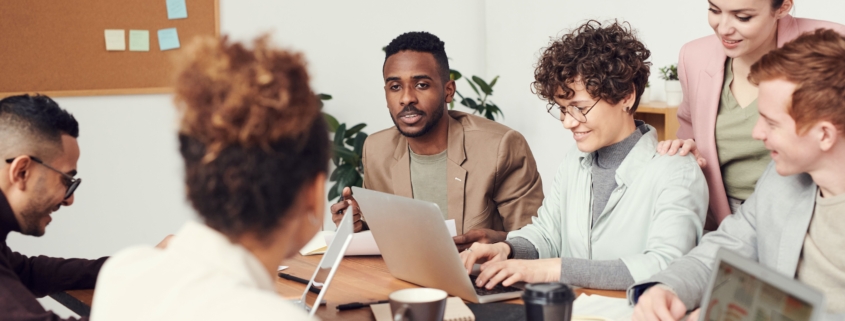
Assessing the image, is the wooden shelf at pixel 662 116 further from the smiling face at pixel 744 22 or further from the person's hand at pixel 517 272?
the person's hand at pixel 517 272

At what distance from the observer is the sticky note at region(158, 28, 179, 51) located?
3.84 meters

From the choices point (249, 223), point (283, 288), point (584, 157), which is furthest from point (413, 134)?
point (249, 223)

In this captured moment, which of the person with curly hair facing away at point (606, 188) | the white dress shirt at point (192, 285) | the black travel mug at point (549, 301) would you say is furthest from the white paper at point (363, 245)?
the white dress shirt at point (192, 285)

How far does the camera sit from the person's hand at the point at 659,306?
139 cm

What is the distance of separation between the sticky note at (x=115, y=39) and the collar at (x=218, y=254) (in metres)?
3.18

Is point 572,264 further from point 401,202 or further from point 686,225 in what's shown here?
point 401,202

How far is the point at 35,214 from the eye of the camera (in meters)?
1.70

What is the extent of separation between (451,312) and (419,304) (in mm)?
240

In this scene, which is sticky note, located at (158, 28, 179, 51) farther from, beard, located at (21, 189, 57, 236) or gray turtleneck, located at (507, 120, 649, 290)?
gray turtleneck, located at (507, 120, 649, 290)

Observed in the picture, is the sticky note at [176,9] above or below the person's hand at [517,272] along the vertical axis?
above

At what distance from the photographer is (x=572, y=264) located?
5.53 feet

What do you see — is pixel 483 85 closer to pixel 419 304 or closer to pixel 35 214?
pixel 35 214

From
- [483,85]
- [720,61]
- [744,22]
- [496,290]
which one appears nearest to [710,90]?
[720,61]

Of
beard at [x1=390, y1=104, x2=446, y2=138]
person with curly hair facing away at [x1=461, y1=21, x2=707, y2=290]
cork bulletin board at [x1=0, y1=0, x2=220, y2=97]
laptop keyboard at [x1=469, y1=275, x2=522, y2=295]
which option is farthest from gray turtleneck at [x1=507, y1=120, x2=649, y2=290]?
cork bulletin board at [x1=0, y1=0, x2=220, y2=97]
